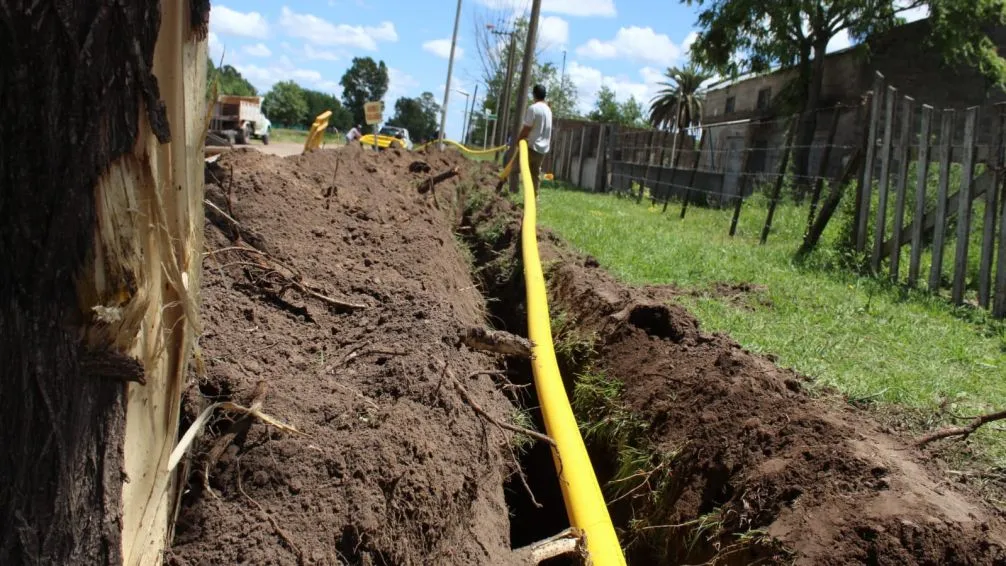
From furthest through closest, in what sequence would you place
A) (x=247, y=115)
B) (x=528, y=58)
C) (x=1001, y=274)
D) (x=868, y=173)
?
(x=247, y=115) < (x=528, y=58) < (x=868, y=173) < (x=1001, y=274)

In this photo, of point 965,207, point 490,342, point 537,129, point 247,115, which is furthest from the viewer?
point 247,115

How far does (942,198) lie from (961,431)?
437 centimetres

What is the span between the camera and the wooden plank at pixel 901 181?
766 cm

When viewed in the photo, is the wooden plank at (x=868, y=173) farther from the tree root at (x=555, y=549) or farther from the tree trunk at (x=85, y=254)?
the tree trunk at (x=85, y=254)

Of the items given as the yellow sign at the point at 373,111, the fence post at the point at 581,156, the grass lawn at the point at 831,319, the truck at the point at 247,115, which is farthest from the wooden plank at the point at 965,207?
the truck at the point at 247,115

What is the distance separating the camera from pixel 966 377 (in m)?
4.62

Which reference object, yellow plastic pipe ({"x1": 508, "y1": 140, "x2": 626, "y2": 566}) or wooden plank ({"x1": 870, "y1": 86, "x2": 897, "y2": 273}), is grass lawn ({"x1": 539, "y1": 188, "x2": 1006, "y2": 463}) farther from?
yellow plastic pipe ({"x1": 508, "y1": 140, "x2": 626, "y2": 566})

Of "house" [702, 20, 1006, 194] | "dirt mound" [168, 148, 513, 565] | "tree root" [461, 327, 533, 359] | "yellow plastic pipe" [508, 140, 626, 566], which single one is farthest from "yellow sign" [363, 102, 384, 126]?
"tree root" [461, 327, 533, 359]

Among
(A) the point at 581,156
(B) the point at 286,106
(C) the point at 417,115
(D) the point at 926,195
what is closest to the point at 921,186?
(D) the point at 926,195

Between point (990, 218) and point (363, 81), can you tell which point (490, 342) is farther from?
point (363, 81)

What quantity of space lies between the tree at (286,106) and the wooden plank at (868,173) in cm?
5124

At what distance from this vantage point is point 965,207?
22.8 feet

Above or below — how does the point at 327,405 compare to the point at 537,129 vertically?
below

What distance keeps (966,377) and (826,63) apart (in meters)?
24.1
